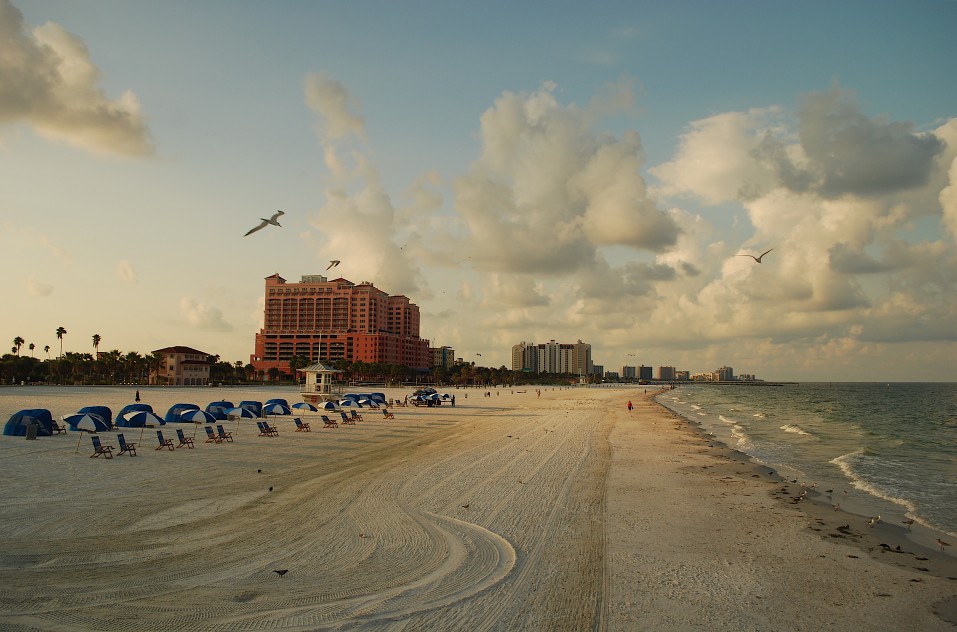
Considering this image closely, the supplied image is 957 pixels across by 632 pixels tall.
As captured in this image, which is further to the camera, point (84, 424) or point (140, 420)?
point (140, 420)

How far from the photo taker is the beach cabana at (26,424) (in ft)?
86.8

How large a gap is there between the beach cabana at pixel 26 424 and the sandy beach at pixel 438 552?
19.5 feet

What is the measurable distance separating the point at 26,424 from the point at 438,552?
84.3 feet

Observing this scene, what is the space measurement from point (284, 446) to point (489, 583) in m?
20.0

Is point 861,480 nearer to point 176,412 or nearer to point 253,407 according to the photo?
point 176,412

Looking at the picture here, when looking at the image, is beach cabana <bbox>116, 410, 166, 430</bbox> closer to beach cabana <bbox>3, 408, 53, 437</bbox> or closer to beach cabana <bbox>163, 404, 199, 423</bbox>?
beach cabana <bbox>163, 404, 199, 423</bbox>

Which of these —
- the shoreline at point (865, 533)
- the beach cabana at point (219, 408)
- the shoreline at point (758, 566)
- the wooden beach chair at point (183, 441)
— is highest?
the beach cabana at point (219, 408)

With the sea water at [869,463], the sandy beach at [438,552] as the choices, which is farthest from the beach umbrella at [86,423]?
the sea water at [869,463]

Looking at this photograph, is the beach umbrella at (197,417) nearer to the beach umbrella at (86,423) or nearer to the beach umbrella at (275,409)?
the beach umbrella at (86,423)

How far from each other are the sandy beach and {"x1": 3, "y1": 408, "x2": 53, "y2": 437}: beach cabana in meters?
5.96

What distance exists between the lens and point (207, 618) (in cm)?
799

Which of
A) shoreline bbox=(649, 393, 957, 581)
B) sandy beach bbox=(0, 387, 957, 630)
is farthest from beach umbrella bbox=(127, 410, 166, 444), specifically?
shoreline bbox=(649, 393, 957, 581)

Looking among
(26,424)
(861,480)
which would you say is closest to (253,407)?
(26,424)

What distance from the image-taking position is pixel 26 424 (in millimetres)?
26453
